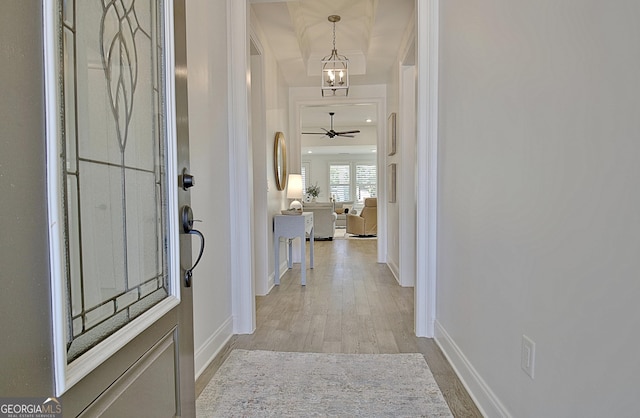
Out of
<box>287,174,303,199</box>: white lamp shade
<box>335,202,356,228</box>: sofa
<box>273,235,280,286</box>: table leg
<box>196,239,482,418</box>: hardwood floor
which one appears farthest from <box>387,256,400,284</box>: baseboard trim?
<box>335,202,356,228</box>: sofa

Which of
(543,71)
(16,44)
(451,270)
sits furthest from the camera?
(451,270)

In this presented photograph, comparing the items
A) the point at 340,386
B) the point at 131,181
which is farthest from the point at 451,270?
the point at 131,181

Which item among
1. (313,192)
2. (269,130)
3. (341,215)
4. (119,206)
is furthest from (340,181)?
(119,206)

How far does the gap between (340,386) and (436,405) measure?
467mm

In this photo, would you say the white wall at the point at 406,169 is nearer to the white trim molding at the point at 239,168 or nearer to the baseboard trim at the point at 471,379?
the baseboard trim at the point at 471,379

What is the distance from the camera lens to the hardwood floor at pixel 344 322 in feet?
6.95

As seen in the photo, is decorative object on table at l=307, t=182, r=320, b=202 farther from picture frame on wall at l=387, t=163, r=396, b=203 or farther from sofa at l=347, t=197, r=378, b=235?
picture frame on wall at l=387, t=163, r=396, b=203

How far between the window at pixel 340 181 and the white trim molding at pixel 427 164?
10.4 metres

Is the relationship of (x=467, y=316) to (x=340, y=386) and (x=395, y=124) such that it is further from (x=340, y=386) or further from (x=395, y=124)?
(x=395, y=124)

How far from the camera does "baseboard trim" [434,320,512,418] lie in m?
1.52

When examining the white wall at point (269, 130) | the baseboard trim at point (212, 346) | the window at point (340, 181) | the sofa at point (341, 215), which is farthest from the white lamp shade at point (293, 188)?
the window at point (340, 181)

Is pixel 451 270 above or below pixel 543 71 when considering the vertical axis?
below

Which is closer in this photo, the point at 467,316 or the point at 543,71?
the point at 543,71

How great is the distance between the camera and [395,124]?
14.6 ft
